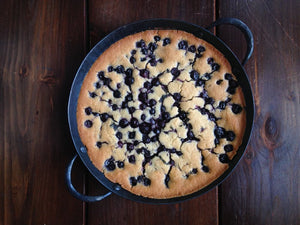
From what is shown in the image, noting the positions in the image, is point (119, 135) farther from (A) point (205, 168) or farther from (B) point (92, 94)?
(A) point (205, 168)

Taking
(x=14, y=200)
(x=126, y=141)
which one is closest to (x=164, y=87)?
(x=126, y=141)

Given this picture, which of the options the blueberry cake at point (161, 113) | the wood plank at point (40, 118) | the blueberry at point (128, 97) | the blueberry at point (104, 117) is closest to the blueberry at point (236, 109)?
the blueberry cake at point (161, 113)

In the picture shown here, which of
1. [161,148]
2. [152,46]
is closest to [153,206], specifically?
[161,148]

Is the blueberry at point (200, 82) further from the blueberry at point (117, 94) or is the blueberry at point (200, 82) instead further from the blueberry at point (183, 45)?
the blueberry at point (117, 94)

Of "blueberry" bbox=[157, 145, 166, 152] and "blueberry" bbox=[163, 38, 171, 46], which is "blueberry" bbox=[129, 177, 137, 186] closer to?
"blueberry" bbox=[157, 145, 166, 152]

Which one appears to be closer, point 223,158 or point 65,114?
point 223,158

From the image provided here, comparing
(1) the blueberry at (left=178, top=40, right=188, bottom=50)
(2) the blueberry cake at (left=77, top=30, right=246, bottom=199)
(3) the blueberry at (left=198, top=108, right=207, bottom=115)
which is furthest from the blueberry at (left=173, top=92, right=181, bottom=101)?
(1) the blueberry at (left=178, top=40, right=188, bottom=50)
